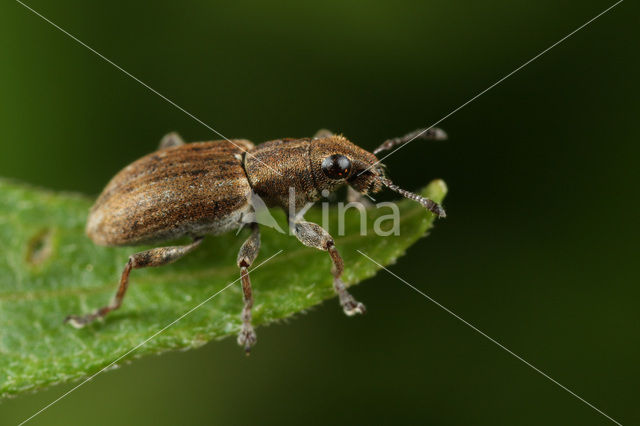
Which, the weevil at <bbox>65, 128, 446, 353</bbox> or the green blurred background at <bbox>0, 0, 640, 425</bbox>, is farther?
the weevil at <bbox>65, 128, 446, 353</bbox>

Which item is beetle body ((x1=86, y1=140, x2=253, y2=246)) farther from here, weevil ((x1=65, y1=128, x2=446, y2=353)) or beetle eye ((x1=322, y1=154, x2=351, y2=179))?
beetle eye ((x1=322, y1=154, x2=351, y2=179))

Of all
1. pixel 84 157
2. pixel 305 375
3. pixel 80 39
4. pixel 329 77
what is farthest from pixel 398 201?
pixel 80 39

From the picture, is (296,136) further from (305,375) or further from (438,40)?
(305,375)

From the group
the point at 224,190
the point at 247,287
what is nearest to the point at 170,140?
the point at 224,190

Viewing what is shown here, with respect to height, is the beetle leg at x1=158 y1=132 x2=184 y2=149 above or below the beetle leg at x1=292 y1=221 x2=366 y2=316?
above

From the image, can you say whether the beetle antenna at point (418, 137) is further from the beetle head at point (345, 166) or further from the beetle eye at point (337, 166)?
the beetle eye at point (337, 166)

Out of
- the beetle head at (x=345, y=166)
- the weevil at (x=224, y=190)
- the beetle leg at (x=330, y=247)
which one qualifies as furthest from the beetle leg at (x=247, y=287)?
the beetle head at (x=345, y=166)

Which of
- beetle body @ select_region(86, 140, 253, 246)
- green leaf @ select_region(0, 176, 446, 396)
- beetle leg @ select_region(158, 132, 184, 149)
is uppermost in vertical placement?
beetle leg @ select_region(158, 132, 184, 149)

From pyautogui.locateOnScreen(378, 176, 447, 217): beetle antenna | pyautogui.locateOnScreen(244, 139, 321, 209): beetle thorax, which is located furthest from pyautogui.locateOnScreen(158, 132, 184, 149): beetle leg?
pyautogui.locateOnScreen(378, 176, 447, 217): beetle antenna
